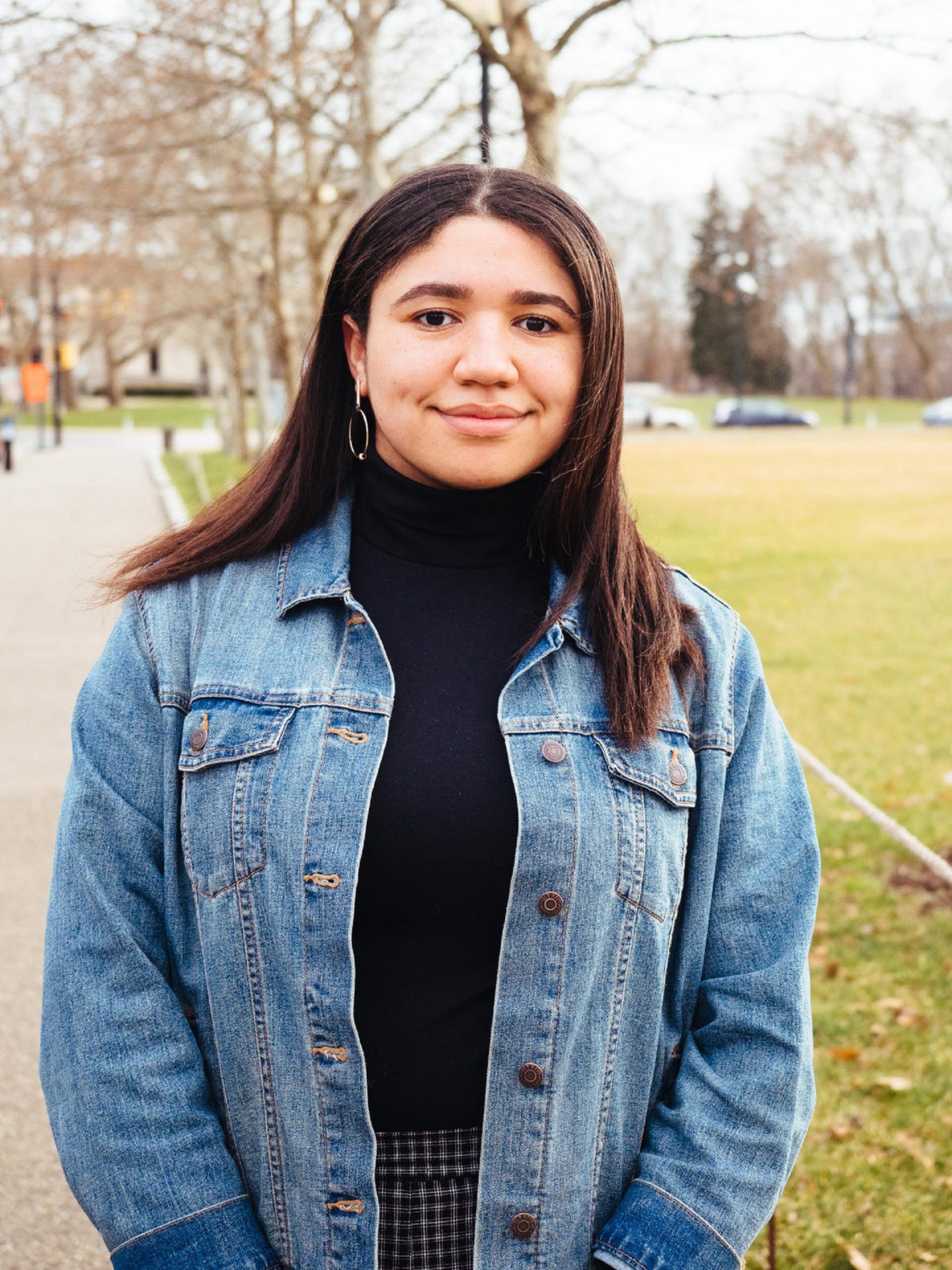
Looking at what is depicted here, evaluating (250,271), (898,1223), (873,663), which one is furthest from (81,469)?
(898,1223)

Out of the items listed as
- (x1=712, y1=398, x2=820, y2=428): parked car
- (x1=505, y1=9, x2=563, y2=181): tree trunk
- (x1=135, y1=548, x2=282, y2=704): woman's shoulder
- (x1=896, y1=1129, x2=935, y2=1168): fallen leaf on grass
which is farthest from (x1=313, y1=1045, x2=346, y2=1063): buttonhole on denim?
(x1=712, y1=398, x2=820, y2=428): parked car

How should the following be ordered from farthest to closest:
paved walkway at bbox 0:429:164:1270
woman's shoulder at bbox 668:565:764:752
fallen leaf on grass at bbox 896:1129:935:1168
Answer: fallen leaf on grass at bbox 896:1129:935:1168
paved walkway at bbox 0:429:164:1270
woman's shoulder at bbox 668:565:764:752

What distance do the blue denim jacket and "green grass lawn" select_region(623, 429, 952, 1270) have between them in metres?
1.74

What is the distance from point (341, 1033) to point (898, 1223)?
7.56 ft

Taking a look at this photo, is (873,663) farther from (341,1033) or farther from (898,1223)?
(341,1033)

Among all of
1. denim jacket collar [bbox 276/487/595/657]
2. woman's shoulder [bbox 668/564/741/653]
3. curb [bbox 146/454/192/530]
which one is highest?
denim jacket collar [bbox 276/487/595/657]

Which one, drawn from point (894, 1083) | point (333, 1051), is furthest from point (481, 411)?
point (894, 1083)

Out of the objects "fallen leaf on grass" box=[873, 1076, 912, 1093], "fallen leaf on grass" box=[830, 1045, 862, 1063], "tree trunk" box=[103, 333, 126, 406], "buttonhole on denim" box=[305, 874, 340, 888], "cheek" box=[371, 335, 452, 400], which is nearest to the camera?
"buttonhole on denim" box=[305, 874, 340, 888]

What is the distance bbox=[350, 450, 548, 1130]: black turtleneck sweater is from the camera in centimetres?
187

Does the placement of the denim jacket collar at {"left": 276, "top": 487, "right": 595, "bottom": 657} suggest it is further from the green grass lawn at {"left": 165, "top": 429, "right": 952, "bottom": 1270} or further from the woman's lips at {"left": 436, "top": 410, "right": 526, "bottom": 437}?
the green grass lawn at {"left": 165, "top": 429, "right": 952, "bottom": 1270}

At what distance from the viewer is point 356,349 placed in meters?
2.13

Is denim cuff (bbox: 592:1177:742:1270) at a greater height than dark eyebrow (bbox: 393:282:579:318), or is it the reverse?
dark eyebrow (bbox: 393:282:579:318)

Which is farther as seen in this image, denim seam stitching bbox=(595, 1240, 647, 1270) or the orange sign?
the orange sign

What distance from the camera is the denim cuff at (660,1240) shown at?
6.13ft
